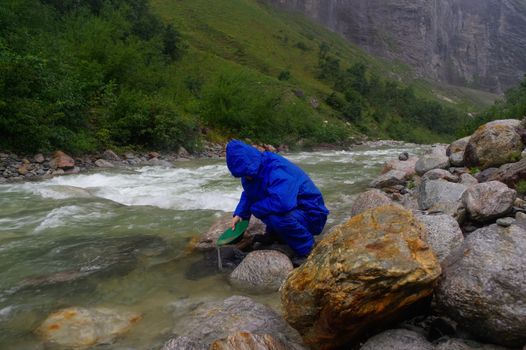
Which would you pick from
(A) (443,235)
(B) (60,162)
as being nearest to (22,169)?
(B) (60,162)

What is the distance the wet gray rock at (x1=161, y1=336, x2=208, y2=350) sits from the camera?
10.7 feet

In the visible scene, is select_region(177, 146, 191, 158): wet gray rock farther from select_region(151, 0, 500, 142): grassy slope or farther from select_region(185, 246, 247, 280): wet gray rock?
select_region(151, 0, 500, 142): grassy slope

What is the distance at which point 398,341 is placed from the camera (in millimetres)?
2969

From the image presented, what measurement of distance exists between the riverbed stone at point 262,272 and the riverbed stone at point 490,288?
205cm

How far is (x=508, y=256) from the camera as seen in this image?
298 centimetres

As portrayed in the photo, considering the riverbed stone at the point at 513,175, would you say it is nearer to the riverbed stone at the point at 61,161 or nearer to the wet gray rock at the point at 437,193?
the wet gray rock at the point at 437,193

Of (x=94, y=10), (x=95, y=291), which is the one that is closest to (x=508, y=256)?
(x=95, y=291)

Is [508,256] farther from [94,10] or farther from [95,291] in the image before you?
[94,10]

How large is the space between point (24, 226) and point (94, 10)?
28516 mm

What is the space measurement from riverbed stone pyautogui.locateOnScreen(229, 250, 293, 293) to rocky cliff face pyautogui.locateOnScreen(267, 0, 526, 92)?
138628 mm

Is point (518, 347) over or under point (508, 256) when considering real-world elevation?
under

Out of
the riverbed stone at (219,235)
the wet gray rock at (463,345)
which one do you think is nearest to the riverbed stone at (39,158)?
the riverbed stone at (219,235)

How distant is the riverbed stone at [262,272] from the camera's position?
4762 mm

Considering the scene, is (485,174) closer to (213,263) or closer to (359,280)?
(213,263)
